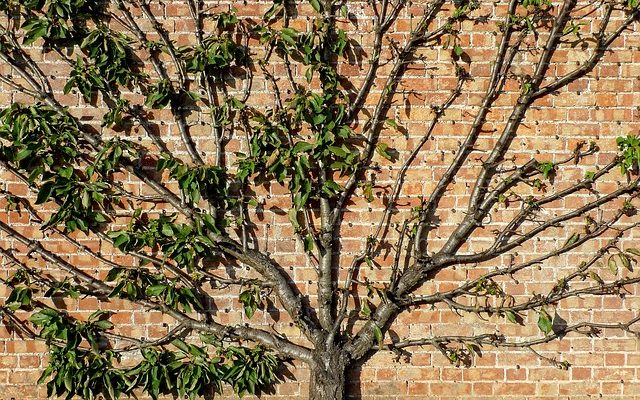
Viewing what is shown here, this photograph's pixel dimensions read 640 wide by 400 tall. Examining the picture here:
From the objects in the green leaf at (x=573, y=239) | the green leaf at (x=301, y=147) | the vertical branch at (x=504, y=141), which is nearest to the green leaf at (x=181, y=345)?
the green leaf at (x=301, y=147)

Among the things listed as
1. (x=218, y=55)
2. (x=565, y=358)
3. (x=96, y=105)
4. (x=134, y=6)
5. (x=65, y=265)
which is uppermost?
(x=134, y=6)

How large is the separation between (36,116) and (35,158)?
0.22m

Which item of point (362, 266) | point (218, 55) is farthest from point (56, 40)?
point (362, 266)

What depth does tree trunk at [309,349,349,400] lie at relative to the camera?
3.20 m

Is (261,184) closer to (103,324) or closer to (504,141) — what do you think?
(103,324)

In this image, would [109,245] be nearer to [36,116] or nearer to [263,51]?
[36,116]

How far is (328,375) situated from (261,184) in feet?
3.19

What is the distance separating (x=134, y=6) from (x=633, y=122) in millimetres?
2447

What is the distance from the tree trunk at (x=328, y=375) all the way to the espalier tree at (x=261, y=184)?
1 centimetres

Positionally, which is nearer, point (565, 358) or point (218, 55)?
point (218, 55)

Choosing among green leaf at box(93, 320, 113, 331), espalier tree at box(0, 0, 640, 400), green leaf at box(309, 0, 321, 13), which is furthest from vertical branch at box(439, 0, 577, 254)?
green leaf at box(93, 320, 113, 331)

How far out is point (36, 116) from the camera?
308 cm

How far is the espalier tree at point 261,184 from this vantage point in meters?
3.12

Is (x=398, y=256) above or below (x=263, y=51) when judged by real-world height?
below
